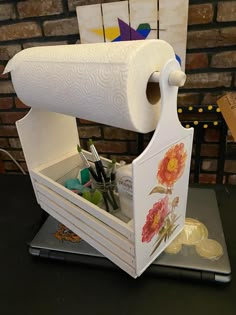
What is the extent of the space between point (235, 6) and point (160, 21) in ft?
0.67

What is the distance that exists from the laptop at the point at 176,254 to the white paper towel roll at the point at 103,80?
26 cm

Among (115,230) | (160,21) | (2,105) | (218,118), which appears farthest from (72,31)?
(115,230)

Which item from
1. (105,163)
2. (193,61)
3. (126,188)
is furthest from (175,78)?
(193,61)

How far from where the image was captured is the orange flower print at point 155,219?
15.6 inches

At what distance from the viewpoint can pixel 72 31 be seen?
31.4 inches

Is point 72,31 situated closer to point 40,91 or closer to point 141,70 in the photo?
point 40,91

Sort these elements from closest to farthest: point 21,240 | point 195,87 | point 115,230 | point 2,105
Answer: point 115,230 < point 21,240 < point 195,87 < point 2,105

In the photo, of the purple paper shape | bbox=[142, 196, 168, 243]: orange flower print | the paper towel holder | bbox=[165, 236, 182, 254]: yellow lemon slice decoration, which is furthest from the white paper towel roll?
the purple paper shape

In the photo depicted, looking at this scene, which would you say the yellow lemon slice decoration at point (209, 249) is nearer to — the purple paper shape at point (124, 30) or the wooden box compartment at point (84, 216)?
the wooden box compartment at point (84, 216)

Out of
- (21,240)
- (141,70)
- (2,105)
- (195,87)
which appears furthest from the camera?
(2,105)

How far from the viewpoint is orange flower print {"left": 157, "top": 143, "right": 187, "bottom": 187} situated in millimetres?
387

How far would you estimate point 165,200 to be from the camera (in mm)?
427

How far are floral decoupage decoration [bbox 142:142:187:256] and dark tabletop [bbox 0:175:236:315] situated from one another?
8 centimetres

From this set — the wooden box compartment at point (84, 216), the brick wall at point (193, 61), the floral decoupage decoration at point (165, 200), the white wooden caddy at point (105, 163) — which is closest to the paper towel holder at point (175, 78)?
the white wooden caddy at point (105, 163)
